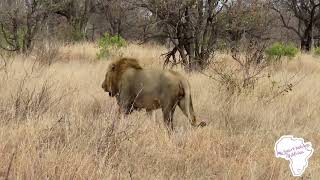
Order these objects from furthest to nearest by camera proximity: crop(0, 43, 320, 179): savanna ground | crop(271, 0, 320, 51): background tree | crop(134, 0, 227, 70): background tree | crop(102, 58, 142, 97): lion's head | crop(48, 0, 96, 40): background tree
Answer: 1. crop(271, 0, 320, 51): background tree
2. crop(48, 0, 96, 40): background tree
3. crop(134, 0, 227, 70): background tree
4. crop(102, 58, 142, 97): lion's head
5. crop(0, 43, 320, 179): savanna ground

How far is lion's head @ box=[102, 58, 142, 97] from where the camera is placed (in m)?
6.39

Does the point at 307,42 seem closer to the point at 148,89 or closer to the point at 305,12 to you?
the point at 305,12

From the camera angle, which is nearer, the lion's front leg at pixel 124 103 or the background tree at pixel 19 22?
the lion's front leg at pixel 124 103

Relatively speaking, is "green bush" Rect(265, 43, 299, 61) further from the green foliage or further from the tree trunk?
the tree trunk

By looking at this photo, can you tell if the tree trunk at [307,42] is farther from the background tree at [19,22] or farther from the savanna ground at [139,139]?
the savanna ground at [139,139]

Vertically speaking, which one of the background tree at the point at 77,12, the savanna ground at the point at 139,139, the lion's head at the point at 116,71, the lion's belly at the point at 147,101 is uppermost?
the background tree at the point at 77,12

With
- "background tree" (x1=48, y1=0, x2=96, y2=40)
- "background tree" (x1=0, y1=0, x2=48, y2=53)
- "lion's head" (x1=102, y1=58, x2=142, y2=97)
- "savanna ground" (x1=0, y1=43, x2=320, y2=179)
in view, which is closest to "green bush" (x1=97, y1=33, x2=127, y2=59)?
"background tree" (x1=0, y1=0, x2=48, y2=53)

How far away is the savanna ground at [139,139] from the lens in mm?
4008

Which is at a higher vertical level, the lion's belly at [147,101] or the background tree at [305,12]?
the background tree at [305,12]

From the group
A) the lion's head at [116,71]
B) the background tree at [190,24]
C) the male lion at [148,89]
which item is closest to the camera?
the male lion at [148,89]

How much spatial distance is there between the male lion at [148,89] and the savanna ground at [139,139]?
0.57ft

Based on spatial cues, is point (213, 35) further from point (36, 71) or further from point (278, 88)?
point (36, 71)

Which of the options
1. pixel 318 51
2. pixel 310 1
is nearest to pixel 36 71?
pixel 318 51

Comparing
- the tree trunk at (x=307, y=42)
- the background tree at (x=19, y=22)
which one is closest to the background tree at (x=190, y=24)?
the background tree at (x=19, y=22)
